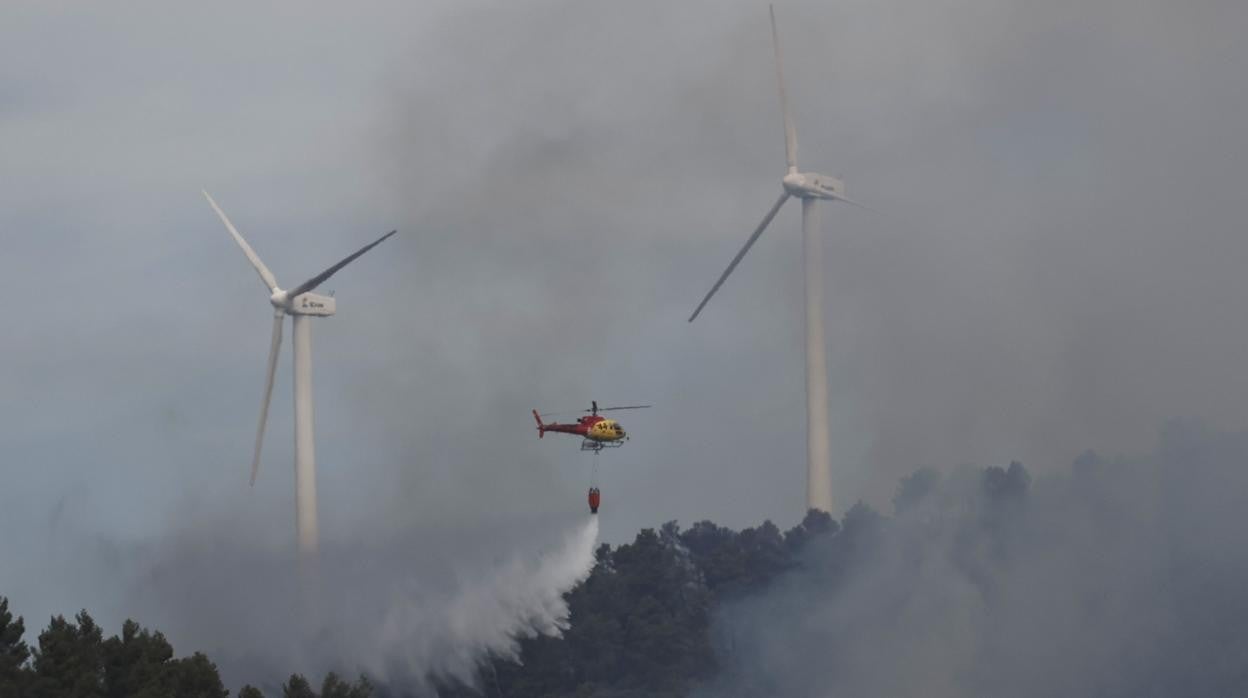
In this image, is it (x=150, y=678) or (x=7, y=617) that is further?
(x=7, y=617)

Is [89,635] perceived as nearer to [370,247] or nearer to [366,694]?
[366,694]

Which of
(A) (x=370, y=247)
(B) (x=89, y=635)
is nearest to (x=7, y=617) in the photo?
(B) (x=89, y=635)

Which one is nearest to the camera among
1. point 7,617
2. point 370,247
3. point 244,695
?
point 244,695

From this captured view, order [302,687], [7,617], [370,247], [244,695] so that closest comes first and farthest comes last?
1. [244,695]
2. [302,687]
3. [7,617]
4. [370,247]

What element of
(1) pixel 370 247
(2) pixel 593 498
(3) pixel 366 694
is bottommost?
(3) pixel 366 694

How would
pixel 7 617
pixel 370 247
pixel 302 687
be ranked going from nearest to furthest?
pixel 302 687
pixel 7 617
pixel 370 247

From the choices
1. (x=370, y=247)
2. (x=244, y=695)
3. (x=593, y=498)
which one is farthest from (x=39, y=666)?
(x=370, y=247)

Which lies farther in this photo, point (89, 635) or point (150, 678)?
point (89, 635)

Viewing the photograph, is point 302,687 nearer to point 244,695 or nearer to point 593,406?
point 244,695

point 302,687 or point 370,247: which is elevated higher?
point 370,247
